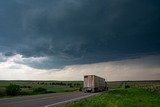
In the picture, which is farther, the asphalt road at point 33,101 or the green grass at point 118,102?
the asphalt road at point 33,101

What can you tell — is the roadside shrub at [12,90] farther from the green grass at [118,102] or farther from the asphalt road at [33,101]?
the green grass at [118,102]

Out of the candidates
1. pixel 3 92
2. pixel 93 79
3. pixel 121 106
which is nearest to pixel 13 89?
pixel 3 92

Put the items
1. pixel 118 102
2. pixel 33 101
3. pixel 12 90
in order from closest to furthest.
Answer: pixel 118 102
pixel 33 101
pixel 12 90

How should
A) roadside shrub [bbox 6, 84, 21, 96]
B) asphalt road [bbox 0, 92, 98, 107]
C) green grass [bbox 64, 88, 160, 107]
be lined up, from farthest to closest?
roadside shrub [bbox 6, 84, 21, 96] < asphalt road [bbox 0, 92, 98, 107] < green grass [bbox 64, 88, 160, 107]

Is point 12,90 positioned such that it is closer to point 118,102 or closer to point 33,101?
point 33,101

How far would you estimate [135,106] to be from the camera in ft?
81.7

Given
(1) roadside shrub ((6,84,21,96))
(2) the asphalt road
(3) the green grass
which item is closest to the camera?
(3) the green grass

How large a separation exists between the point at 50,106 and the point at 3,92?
927 inches

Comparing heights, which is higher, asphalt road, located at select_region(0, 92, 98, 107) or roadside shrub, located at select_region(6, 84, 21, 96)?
roadside shrub, located at select_region(6, 84, 21, 96)

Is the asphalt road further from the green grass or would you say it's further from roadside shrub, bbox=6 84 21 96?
roadside shrub, bbox=6 84 21 96

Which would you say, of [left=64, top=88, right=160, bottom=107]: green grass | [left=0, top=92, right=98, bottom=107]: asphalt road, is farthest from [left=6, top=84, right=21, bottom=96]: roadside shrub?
[left=64, top=88, right=160, bottom=107]: green grass

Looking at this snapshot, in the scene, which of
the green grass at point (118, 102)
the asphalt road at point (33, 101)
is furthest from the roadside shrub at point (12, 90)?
the green grass at point (118, 102)

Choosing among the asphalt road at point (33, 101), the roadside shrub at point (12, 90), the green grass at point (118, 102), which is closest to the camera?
the green grass at point (118, 102)

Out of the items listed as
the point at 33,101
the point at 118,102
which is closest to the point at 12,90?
the point at 33,101
